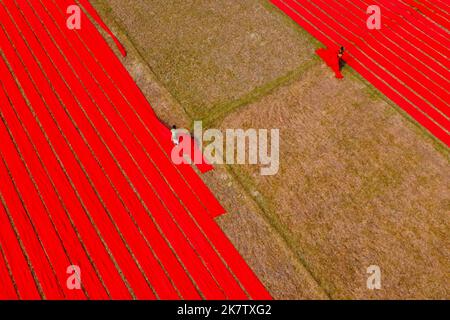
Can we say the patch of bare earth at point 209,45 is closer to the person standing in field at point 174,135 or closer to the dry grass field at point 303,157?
the dry grass field at point 303,157

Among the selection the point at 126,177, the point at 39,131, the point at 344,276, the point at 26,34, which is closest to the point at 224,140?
the point at 126,177

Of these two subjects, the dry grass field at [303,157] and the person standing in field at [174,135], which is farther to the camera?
the person standing in field at [174,135]

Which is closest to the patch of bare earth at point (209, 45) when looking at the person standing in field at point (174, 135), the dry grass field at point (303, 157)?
the dry grass field at point (303, 157)

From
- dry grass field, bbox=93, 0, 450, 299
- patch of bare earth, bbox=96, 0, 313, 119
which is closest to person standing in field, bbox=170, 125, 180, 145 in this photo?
dry grass field, bbox=93, 0, 450, 299

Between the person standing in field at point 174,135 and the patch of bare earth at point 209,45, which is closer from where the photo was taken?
the person standing in field at point 174,135

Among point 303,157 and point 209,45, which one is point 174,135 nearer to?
point 303,157

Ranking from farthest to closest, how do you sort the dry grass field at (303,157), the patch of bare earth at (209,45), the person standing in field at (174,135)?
the patch of bare earth at (209,45), the person standing in field at (174,135), the dry grass field at (303,157)

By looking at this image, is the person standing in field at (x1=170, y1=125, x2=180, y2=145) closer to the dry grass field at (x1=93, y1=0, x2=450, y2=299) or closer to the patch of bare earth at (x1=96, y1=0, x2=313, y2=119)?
the dry grass field at (x1=93, y1=0, x2=450, y2=299)

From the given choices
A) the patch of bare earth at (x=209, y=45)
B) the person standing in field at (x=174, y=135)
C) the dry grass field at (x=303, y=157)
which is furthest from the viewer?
the patch of bare earth at (x=209, y=45)

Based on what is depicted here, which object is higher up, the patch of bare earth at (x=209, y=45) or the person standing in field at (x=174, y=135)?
the patch of bare earth at (x=209, y=45)
